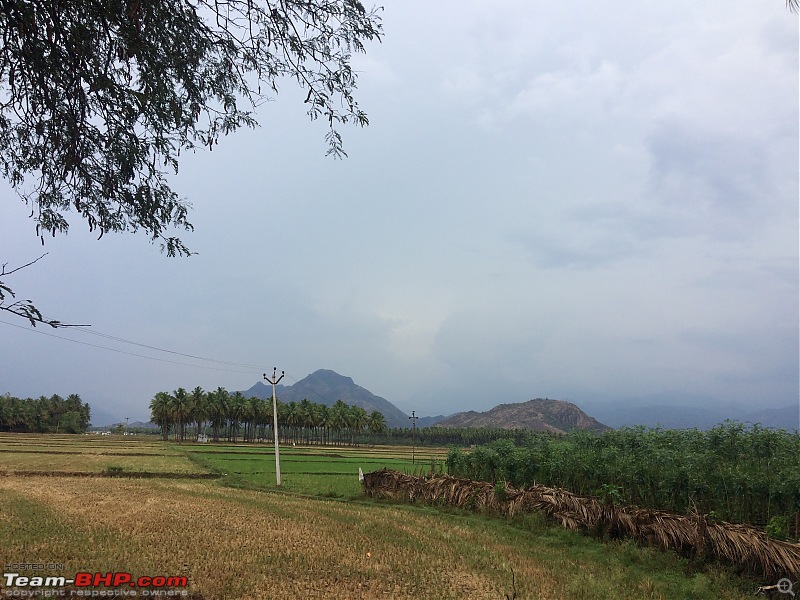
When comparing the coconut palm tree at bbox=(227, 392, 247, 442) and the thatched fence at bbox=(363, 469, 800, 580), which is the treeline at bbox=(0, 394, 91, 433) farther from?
the thatched fence at bbox=(363, 469, 800, 580)

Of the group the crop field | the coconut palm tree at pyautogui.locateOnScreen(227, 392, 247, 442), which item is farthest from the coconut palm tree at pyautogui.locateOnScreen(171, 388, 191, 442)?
the crop field

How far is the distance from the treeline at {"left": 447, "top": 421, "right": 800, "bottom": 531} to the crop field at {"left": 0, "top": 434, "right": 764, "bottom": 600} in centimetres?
215

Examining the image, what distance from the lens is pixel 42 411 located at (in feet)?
335

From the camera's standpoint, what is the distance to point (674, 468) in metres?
13.1

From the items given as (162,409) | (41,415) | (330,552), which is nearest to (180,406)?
(162,409)

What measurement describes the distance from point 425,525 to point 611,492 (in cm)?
525

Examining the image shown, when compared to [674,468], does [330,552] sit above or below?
below

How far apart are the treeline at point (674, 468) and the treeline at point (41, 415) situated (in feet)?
353

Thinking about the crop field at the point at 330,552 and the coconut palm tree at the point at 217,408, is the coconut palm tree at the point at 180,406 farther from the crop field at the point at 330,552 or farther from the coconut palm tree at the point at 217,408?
the crop field at the point at 330,552

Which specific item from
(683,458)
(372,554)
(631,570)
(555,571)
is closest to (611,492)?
(683,458)

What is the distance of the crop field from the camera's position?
28.6 feet

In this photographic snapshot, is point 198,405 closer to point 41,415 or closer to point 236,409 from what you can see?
point 236,409

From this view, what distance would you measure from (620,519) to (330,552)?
7301mm

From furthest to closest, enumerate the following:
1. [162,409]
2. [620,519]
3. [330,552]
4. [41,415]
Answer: [41,415] < [162,409] < [620,519] < [330,552]
